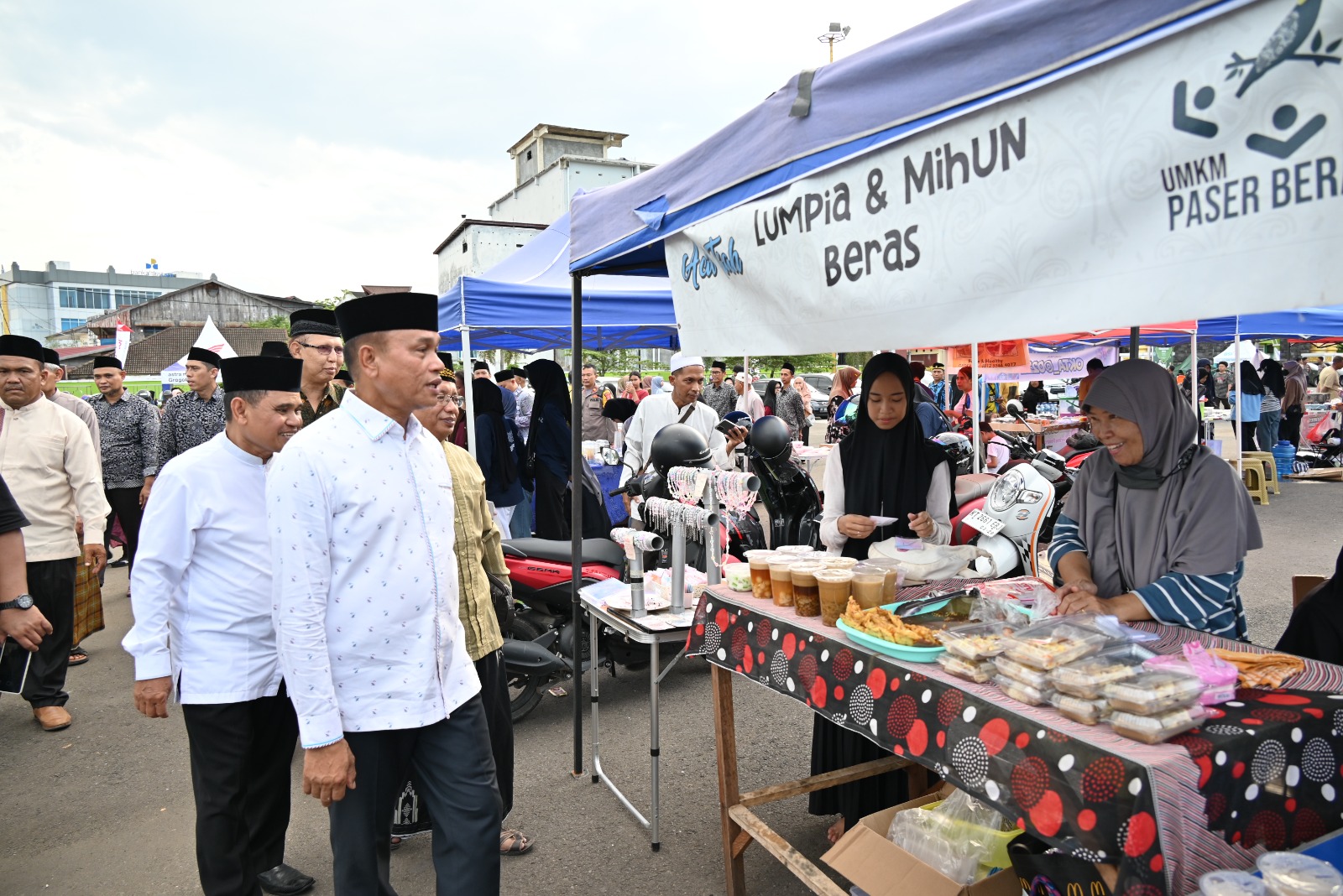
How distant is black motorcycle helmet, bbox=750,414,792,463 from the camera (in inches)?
220

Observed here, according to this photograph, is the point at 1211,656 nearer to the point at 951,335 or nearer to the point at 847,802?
the point at 951,335

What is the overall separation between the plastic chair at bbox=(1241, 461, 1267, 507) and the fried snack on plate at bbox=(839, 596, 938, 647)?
10.8 metres

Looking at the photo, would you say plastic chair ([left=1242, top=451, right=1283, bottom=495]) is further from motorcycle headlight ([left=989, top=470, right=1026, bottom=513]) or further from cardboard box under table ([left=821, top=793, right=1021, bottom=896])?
cardboard box under table ([left=821, top=793, right=1021, bottom=896])

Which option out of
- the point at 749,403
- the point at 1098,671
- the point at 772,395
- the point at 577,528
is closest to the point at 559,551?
the point at 577,528

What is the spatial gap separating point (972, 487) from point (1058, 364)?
7.96 m

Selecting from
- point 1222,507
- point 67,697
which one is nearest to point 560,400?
point 67,697

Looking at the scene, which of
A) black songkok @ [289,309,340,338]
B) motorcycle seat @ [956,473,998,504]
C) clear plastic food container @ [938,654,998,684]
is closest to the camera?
clear plastic food container @ [938,654,998,684]

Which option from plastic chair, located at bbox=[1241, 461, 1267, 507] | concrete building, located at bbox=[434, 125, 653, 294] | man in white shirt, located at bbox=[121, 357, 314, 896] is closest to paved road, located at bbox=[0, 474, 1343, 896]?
man in white shirt, located at bbox=[121, 357, 314, 896]

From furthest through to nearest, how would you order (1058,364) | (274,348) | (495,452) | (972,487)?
(1058,364), (495,452), (972,487), (274,348)

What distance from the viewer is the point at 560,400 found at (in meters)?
7.25

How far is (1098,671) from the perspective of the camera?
1.73 m

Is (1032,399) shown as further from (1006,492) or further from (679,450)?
(679,450)

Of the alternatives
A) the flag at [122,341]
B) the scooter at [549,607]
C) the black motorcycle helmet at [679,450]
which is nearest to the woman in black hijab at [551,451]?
the scooter at [549,607]

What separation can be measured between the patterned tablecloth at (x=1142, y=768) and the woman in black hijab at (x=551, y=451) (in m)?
5.28
